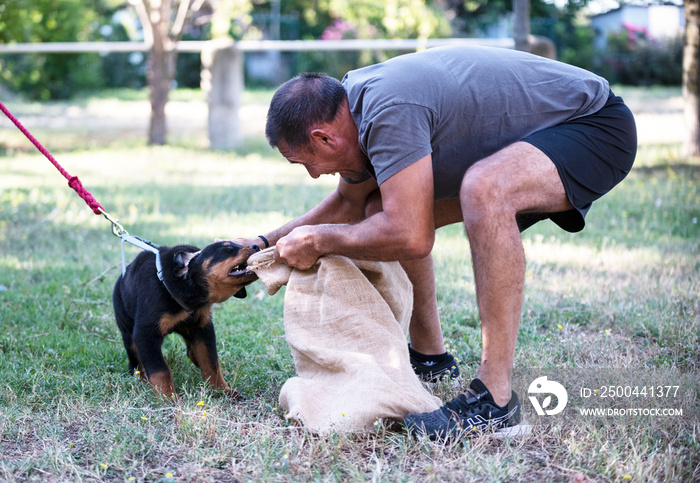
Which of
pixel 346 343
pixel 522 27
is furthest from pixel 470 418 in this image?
pixel 522 27

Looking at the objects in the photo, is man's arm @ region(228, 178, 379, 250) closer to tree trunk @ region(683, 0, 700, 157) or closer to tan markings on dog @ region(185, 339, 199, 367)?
tan markings on dog @ region(185, 339, 199, 367)

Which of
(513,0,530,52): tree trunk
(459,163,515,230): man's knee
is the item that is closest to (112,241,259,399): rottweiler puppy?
(459,163,515,230): man's knee

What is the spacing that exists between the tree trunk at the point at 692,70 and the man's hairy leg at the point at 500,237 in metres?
8.04

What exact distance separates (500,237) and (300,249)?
2.77 ft

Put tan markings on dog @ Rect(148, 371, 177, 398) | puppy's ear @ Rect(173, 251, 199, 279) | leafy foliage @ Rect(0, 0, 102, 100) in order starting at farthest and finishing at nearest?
leafy foliage @ Rect(0, 0, 102, 100), puppy's ear @ Rect(173, 251, 199, 279), tan markings on dog @ Rect(148, 371, 177, 398)

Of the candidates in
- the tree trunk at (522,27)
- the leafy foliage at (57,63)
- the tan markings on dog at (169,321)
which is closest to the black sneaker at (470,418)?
the tan markings on dog at (169,321)

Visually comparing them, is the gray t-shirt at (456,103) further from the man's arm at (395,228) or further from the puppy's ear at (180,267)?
the puppy's ear at (180,267)

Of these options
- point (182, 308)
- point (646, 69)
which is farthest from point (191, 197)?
point (646, 69)

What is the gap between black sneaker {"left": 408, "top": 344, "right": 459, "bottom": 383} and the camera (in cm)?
349

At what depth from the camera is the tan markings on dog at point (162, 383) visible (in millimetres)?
3326

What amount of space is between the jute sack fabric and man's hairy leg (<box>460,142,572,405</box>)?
37cm

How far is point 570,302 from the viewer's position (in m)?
4.70

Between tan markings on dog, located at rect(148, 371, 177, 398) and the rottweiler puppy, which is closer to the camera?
tan markings on dog, located at rect(148, 371, 177, 398)

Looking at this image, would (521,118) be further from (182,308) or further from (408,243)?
(182,308)
